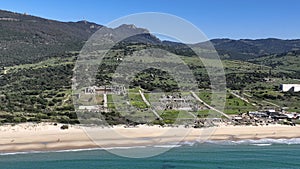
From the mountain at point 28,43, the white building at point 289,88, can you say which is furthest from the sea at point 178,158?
the mountain at point 28,43

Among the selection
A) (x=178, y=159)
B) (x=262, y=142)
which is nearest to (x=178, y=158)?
(x=178, y=159)

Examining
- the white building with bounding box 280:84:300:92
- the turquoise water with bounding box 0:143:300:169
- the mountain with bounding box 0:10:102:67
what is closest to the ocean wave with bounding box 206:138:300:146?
the turquoise water with bounding box 0:143:300:169

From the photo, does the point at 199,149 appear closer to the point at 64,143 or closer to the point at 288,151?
the point at 288,151

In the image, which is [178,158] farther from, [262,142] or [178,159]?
[262,142]

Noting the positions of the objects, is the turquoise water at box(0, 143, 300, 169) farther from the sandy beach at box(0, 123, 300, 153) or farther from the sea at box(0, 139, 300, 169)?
the sandy beach at box(0, 123, 300, 153)

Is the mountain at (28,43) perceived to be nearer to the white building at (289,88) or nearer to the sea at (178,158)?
the white building at (289,88)
